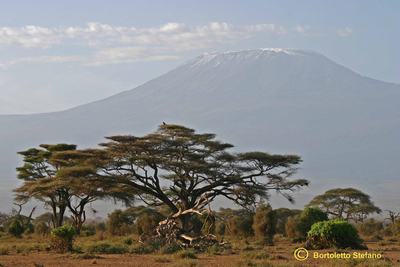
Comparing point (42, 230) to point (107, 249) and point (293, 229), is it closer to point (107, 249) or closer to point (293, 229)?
point (293, 229)

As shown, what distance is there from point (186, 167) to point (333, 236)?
7697 millimetres

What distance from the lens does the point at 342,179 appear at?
195 meters

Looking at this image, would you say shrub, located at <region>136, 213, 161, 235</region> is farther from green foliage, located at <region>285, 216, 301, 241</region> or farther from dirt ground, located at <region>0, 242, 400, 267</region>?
→ dirt ground, located at <region>0, 242, 400, 267</region>

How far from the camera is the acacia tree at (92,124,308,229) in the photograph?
33094 mm

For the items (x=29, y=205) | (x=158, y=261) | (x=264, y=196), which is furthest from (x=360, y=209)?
(x=29, y=205)

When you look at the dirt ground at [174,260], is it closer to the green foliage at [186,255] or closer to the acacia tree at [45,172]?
the green foliage at [186,255]

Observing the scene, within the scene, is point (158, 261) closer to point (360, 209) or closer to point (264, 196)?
point (264, 196)

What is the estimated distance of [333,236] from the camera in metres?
27.3

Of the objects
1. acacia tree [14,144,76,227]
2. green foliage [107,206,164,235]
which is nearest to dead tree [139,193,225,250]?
green foliage [107,206,164,235]

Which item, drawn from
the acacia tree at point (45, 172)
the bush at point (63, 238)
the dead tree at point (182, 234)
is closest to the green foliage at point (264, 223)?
the dead tree at point (182, 234)

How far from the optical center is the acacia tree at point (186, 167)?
33094 millimetres

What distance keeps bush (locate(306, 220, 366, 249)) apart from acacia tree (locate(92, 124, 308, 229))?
18.4ft

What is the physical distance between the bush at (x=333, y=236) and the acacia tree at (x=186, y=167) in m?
5.61

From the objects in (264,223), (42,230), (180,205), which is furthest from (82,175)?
(42,230)
